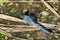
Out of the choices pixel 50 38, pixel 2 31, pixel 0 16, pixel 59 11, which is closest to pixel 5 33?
pixel 2 31

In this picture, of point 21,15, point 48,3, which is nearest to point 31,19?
point 21,15

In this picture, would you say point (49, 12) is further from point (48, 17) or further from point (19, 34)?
point (19, 34)

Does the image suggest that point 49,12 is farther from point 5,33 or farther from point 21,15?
point 5,33

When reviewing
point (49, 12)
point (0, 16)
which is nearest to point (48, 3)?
point (49, 12)

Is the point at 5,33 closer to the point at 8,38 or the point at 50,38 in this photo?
the point at 8,38

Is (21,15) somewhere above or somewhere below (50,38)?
above

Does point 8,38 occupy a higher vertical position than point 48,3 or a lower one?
lower

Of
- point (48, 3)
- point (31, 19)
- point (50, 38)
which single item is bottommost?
point (50, 38)
